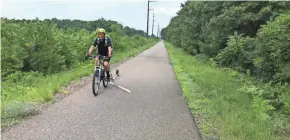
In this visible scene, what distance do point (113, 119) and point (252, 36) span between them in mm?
13056

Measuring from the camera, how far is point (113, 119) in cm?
739

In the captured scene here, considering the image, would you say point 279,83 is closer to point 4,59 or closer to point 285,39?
point 285,39

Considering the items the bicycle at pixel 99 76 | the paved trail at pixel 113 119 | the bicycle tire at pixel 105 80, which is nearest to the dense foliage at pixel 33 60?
the bicycle at pixel 99 76

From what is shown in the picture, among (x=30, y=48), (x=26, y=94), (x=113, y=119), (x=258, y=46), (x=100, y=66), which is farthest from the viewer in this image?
(x=30, y=48)

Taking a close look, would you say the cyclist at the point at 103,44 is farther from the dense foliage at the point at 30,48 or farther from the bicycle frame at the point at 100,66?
the dense foliage at the point at 30,48

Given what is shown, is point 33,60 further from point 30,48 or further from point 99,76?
point 99,76

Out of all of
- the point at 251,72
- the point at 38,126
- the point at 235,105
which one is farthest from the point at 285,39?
the point at 38,126

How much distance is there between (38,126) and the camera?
676 centimetres

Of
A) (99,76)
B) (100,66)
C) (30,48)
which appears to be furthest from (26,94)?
(30,48)

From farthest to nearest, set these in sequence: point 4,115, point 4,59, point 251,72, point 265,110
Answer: point 251,72
point 4,59
point 265,110
point 4,115

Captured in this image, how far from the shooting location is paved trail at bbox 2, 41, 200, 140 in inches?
247

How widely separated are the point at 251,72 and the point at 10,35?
412 inches

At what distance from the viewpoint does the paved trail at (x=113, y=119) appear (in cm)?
628

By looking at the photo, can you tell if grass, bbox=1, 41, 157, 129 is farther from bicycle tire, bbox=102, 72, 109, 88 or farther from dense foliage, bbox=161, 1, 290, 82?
dense foliage, bbox=161, 1, 290, 82
